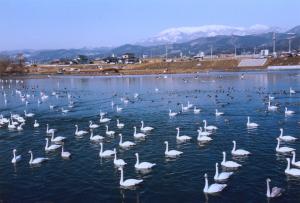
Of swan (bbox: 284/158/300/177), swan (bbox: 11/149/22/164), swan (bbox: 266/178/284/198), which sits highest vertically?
swan (bbox: 284/158/300/177)

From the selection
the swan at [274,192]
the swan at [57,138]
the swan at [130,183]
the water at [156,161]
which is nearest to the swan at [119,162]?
the water at [156,161]

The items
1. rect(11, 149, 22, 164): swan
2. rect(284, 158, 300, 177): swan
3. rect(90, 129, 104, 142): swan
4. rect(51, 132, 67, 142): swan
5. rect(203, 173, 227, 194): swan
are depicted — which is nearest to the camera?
rect(203, 173, 227, 194): swan

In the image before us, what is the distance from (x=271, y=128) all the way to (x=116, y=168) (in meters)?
16.5

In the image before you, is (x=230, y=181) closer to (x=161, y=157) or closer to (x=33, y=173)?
(x=161, y=157)

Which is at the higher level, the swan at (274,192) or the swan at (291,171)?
the swan at (291,171)

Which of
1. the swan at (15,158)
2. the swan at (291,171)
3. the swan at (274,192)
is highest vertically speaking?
the swan at (291,171)

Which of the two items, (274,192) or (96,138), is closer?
(274,192)

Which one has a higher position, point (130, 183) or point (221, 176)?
point (221, 176)

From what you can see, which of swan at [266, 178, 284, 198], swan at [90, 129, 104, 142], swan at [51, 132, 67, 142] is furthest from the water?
swan at [51, 132, 67, 142]

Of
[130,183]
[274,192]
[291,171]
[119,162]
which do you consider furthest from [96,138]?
[274,192]

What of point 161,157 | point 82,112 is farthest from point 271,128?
point 82,112

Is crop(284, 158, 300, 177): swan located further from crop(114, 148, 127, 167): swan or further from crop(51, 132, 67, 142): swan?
crop(51, 132, 67, 142): swan

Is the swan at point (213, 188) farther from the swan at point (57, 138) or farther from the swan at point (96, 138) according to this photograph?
the swan at point (57, 138)

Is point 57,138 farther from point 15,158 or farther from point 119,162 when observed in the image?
point 119,162
